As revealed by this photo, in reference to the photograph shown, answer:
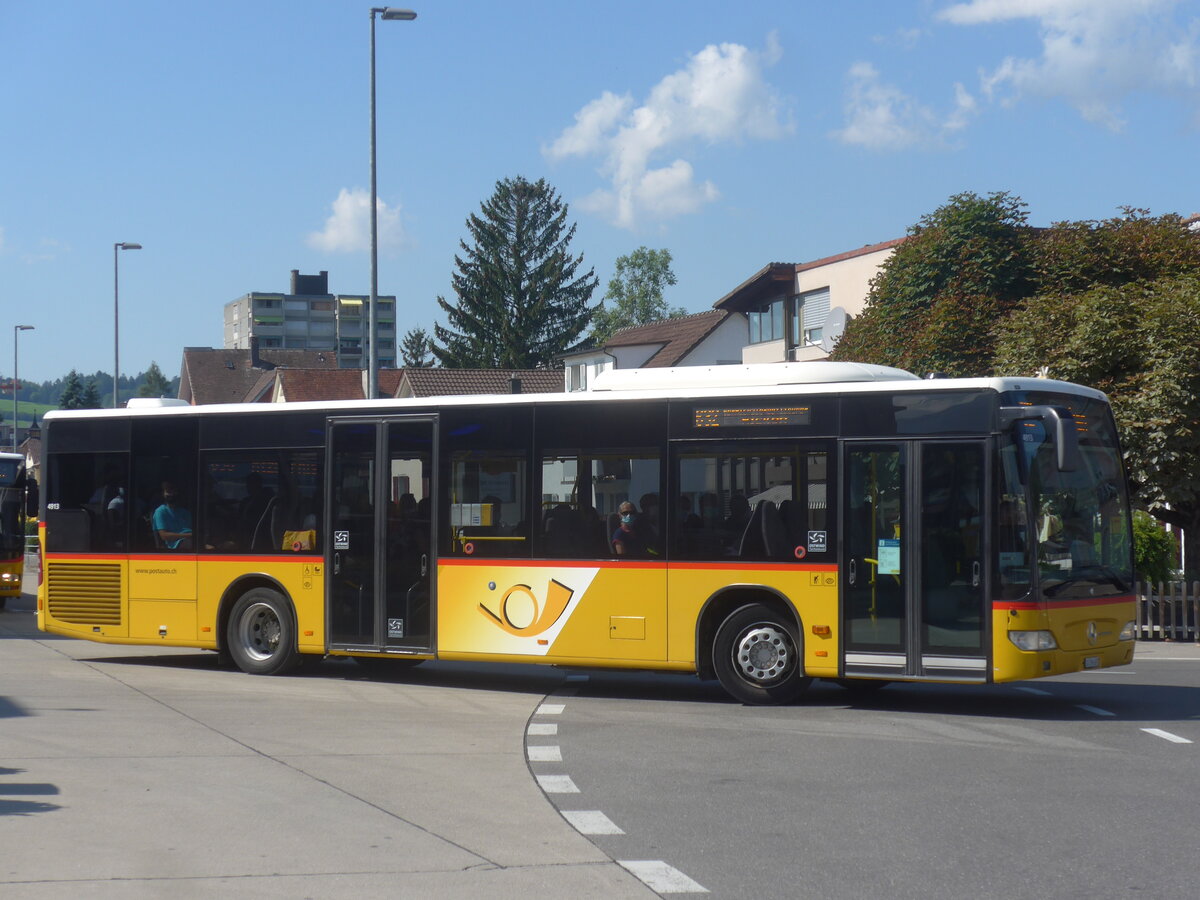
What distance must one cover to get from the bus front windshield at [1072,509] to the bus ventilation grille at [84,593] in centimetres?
1002

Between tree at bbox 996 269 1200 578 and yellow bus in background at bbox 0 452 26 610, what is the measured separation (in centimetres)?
1861

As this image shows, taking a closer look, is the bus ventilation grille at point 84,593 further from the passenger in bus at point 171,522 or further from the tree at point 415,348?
the tree at point 415,348

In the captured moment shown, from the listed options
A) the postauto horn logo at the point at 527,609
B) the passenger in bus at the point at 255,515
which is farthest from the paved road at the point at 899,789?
the passenger in bus at the point at 255,515

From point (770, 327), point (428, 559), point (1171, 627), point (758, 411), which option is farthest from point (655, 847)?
point (770, 327)

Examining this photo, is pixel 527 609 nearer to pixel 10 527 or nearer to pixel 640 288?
pixel 10 527

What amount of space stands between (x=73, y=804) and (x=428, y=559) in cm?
659

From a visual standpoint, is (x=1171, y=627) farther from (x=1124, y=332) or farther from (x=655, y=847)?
(x=655, y=847)

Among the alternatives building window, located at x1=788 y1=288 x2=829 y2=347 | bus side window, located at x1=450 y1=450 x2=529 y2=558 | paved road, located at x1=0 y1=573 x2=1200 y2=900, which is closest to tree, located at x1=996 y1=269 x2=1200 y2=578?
paved road, located at x1=0 y1=573 x2=1200 y2=900

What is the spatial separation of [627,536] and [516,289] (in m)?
69.5

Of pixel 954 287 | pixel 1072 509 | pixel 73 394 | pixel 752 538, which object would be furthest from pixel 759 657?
pixel 73 394

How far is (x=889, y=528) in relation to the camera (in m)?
12.7

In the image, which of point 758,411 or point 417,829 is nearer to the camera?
point 417,829

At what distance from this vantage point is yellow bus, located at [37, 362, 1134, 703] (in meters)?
12.4

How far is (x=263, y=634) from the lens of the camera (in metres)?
16.1
